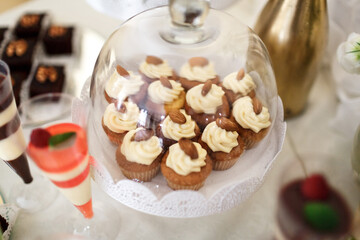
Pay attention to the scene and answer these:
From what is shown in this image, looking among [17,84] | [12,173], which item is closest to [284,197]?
[12,173]

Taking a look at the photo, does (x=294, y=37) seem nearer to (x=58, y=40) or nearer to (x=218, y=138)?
(x=218, y=138)

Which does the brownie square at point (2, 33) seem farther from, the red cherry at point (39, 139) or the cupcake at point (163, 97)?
the red cherry at point (39, 139)

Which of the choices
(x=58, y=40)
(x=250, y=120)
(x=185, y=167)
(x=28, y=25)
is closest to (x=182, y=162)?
(x=185, y=167)

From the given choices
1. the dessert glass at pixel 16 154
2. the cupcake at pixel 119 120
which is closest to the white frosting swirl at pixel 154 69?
the cupcake at pixel 119 120

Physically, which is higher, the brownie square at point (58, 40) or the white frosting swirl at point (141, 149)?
the white frosting swirl at point (141, 149)

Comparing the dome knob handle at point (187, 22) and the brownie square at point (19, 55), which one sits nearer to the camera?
the dome knob handle at point (187, 22)

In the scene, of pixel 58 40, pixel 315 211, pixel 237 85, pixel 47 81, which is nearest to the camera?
pixel 315 211
